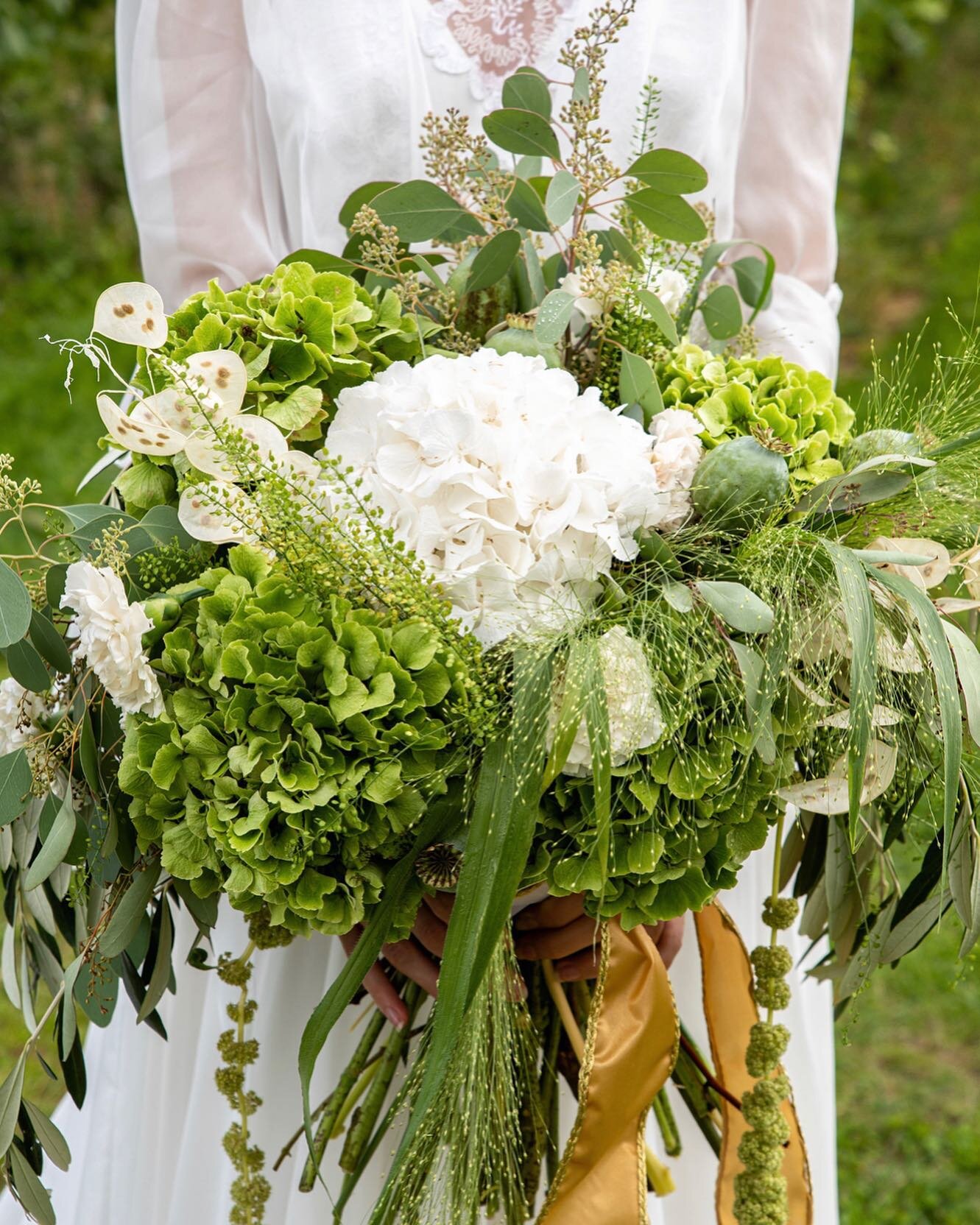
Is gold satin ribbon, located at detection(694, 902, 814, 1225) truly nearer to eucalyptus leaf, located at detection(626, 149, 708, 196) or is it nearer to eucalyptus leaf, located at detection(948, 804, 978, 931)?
eucalyptus leaf, located at detection(948, 804, 978, 931)

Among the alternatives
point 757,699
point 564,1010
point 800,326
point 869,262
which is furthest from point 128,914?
point 869,262

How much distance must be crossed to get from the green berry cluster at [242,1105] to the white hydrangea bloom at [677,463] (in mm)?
568

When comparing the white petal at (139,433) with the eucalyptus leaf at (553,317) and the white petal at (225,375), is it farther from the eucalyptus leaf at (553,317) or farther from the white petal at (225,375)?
the eucalyptus leaf at (553,317)

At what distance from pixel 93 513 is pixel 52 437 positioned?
3.67 m

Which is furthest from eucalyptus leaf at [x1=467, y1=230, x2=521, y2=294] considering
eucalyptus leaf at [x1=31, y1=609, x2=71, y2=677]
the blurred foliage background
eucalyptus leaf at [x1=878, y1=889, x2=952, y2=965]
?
the blurred foliage background

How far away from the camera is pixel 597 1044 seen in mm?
Answer: 1075

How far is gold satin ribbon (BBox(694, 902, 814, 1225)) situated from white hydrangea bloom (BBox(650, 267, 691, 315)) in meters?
0.58

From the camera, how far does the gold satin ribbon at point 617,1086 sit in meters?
1.08

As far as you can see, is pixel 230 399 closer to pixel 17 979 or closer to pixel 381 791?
pixel 381 791

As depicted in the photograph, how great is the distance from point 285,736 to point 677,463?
14.6 inches

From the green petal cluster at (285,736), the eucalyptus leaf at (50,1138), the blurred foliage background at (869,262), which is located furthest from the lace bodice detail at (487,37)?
the blurred foliage background at (869,262)

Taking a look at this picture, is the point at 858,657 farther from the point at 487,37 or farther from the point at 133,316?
the point at 487,37

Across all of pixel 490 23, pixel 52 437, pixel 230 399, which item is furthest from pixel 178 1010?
pixel 52 437

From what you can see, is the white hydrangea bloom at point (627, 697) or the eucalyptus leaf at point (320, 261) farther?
the eucalyptus leaf at point (320, 261)
